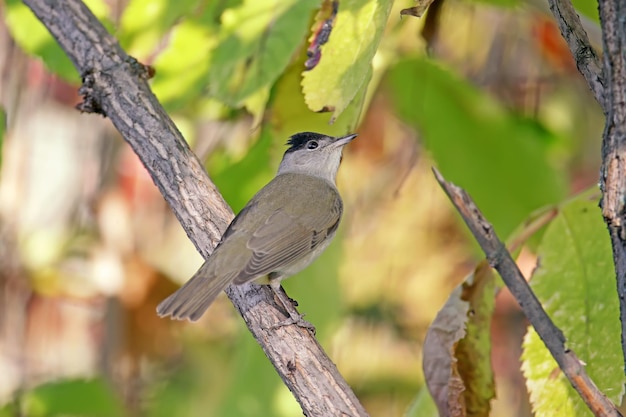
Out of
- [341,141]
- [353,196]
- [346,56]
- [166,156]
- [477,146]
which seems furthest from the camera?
[353,196]

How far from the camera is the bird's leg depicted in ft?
6.15

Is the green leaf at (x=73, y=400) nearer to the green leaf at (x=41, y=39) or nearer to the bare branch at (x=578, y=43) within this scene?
the green leaf at (x=41, y=39)

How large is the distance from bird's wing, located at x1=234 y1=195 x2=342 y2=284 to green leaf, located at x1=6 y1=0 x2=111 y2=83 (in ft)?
2.29

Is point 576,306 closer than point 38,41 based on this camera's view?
Yes

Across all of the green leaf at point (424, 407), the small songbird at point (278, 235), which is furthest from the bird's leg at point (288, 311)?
the green leaf at point (424, 407)

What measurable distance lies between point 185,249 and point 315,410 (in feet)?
8.22

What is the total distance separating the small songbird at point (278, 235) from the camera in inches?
82.7

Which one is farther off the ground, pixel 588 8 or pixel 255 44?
pixel 255 44

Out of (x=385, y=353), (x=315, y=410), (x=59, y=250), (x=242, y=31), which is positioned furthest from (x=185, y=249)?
(x=315, y=410)

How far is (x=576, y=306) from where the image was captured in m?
1.70

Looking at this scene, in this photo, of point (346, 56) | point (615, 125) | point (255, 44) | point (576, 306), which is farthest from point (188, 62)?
point (615, 125)

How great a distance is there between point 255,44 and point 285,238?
0.67 metres

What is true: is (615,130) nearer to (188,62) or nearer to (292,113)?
(292,113)

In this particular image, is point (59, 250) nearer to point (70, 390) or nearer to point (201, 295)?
point (70, 390)
